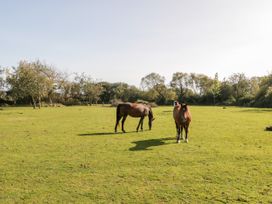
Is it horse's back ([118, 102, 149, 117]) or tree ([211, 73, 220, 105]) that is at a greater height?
tree ([211, 73, 220, 105])

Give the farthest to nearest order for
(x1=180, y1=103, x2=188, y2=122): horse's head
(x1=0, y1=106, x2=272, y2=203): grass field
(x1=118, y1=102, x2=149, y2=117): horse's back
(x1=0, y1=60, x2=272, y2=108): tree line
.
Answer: (x1=0, y1=60, x2=272, y2=108): tree line
(x1=118, y1=102, x2=149, y2=117): horse's back
(x1=180, y1=103, x2=188, y2=122): horse's head
(x1=0, y1=106, x2=272, y2=203): grass field

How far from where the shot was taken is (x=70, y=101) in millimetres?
76625

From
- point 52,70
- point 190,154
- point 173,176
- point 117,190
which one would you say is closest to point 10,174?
point 117,190

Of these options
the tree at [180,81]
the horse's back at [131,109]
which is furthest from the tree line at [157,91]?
the horse's back at [131,109]

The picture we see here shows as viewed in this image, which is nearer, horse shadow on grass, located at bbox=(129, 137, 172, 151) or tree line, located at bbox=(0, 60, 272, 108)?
horse shadow on grass, located at bbox=(129, 137, 172, 151)

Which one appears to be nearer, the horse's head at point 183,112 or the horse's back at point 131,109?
the horse's head at point 183,112

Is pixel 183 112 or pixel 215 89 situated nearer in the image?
pixel 183 112

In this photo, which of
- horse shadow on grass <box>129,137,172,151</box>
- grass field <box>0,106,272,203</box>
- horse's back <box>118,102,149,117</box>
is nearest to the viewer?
grass field <box>0,106,272,203</box>

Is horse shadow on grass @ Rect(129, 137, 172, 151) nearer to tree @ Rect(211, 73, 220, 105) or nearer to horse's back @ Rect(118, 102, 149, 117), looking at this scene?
horse's back @ Rect(118, 102, 149, 117)

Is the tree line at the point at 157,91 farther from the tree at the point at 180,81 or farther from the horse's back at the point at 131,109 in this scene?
the horse's back at the point at 131,109

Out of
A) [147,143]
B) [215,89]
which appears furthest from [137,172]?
[215,89]

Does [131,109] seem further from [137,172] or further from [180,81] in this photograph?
[180,81]

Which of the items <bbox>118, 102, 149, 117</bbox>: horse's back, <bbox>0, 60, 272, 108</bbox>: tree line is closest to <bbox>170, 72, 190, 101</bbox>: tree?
<bbox>0, 60, 272, 108</bbox>: tree line

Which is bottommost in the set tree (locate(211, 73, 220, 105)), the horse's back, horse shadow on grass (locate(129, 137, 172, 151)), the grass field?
the grass field
